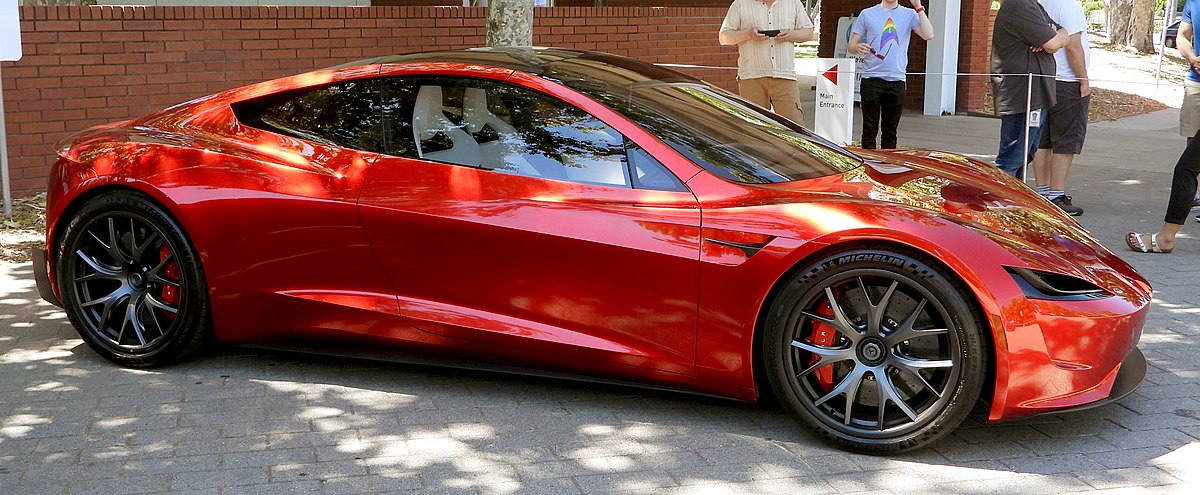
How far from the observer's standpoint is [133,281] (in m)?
5.19

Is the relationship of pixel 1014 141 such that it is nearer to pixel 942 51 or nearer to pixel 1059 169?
pixel 1059 169

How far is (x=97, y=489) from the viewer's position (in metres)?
3.91

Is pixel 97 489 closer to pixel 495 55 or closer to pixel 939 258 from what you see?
pixel 495 55

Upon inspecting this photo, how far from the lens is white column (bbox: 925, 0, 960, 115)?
1571cm

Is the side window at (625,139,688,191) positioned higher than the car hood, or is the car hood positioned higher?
the side window at (625,139,688,191)

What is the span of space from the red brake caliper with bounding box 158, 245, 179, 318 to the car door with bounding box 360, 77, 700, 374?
1.00 meters

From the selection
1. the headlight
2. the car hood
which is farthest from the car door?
the headlight

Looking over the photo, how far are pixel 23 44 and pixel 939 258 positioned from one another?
7.67m

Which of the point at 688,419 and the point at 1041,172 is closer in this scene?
the point at 688,419

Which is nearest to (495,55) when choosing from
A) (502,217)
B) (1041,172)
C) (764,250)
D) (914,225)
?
(502,217)

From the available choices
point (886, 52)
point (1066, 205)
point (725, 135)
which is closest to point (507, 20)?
point (886, 52)

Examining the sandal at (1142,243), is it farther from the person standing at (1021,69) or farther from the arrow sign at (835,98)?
the arrow sign at (835,98)

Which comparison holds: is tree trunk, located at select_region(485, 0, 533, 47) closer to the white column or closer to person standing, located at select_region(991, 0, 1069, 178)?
person standing, located at select_region(991, 0, 1069, 178)

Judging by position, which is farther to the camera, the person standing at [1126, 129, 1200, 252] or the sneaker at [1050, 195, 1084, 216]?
the sneaker at [1050, 195, 1084, 216]
